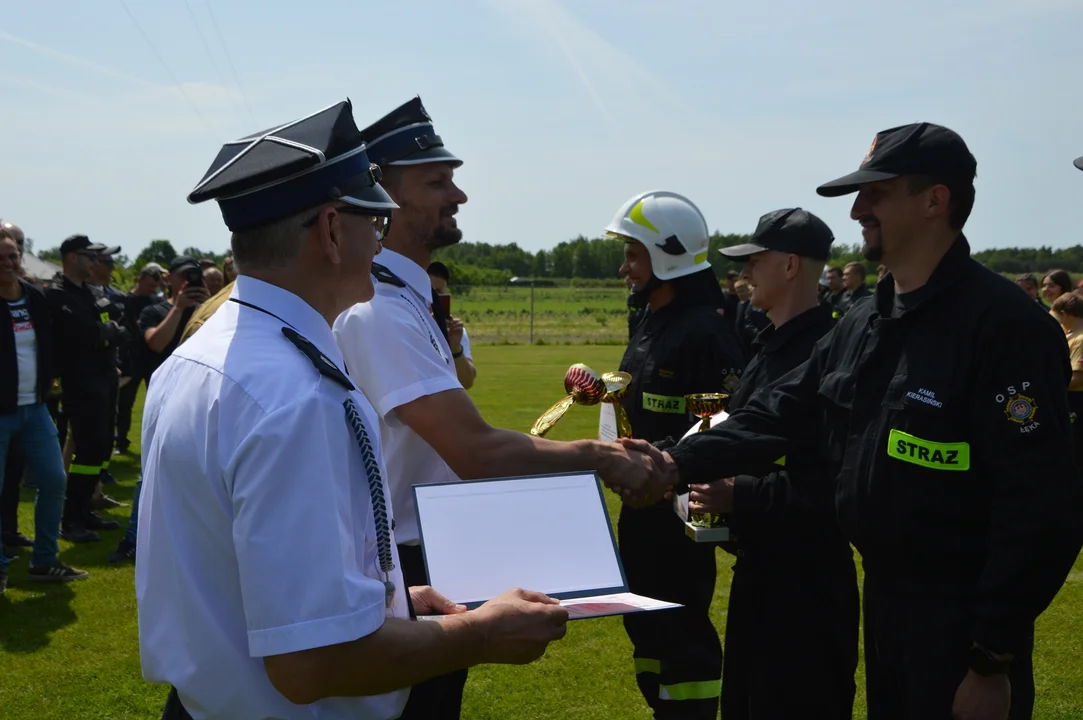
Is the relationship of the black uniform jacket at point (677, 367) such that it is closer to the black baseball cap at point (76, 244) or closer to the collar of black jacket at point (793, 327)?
the collar of black jacket at point (793, 327)

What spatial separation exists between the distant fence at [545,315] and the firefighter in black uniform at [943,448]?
2945cm

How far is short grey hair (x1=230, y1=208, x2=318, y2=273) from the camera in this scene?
75.6 inches

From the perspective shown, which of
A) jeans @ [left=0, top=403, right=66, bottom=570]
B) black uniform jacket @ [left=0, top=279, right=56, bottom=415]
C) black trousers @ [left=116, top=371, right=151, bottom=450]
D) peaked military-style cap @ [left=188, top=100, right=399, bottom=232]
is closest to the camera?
peaked military-style cap @ [left=188, top=100, right=399, bottom=232]

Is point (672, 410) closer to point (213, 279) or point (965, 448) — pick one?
point (965, 448)

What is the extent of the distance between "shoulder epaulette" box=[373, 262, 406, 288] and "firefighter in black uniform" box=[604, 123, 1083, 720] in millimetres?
1502

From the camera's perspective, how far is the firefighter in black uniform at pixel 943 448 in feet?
8.01

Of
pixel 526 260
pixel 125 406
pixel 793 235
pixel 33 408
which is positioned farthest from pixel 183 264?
pixel 526 260

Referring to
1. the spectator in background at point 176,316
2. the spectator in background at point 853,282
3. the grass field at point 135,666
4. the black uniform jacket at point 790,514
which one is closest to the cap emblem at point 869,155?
the black uniform jacket at point 790,514

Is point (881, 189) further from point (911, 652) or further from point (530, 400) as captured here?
point (530, 400)

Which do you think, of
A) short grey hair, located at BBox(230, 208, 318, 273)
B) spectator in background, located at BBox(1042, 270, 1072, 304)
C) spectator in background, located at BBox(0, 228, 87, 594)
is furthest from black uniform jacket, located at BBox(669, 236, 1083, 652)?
spectator in background, located at BBox(1042, 270, 1072, 304)

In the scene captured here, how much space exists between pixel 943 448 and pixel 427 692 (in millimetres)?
1778

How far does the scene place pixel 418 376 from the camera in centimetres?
291

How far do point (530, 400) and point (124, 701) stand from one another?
40.1 feet

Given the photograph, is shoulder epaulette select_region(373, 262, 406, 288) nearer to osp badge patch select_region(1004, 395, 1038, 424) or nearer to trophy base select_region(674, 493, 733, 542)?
trophy base select_region(674, 493, 733, 542)
